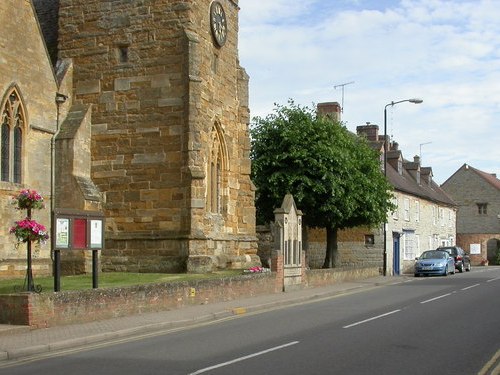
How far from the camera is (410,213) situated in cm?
4953

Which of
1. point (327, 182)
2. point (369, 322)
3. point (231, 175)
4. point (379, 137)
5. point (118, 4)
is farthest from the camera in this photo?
point (379, 137)

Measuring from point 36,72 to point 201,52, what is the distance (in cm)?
603

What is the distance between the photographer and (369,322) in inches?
619

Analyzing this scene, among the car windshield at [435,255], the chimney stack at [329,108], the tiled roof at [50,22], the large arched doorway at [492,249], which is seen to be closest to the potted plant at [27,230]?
the tiled roof at [50,22]

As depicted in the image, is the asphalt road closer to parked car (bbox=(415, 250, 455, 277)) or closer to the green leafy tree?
the green leafy tree

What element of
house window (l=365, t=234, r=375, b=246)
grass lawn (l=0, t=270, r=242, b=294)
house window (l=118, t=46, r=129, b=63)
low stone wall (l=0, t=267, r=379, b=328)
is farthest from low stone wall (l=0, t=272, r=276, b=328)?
house window (l=365, t=234, r=375, b=246)

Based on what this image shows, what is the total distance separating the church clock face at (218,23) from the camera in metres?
27.2

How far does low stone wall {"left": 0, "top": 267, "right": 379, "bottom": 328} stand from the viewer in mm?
14148

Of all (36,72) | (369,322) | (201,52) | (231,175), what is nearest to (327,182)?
(231,175)

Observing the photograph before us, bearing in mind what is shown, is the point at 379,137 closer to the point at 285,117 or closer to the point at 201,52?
the point at 285,117

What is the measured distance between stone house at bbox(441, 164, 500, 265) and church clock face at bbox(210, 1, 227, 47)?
50267mm

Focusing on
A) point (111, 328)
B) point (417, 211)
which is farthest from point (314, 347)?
point (417, 211)

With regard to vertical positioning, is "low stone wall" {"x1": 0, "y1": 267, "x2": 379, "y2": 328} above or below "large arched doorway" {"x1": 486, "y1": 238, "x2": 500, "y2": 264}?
above

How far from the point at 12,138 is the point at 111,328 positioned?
11.2m
